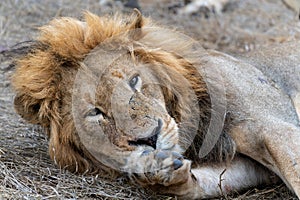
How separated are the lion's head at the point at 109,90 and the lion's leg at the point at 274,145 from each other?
25 centimetres

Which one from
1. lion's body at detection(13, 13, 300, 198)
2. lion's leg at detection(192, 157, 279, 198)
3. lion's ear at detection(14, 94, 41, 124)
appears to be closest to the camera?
lion's body at detection(13, 13, 300, 198)

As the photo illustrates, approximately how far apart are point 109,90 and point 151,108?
0.81 feet

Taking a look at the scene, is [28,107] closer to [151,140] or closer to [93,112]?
[93,112]

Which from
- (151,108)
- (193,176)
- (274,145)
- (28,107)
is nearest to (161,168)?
(151,108)

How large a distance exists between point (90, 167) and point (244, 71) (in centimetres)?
107

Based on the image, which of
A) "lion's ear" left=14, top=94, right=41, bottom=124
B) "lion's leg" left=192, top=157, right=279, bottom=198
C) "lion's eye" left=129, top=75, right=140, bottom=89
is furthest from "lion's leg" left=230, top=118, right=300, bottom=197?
"lion's ear" left=14, top=94, right=41, bottom=124

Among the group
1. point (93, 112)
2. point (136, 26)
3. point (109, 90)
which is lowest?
point (93, 112)

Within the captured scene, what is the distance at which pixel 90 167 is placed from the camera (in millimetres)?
3434

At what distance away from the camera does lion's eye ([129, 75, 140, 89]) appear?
323 cm

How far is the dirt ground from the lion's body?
0.13 m

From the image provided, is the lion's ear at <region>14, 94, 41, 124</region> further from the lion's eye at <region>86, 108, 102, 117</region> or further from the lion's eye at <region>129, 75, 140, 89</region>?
A: the lion's eye at <region>129, 75, 140, 89</region>

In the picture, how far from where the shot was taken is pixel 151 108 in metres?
3.10

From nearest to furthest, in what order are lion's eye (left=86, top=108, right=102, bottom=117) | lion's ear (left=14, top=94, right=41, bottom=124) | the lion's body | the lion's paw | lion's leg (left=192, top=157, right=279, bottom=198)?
the lion's paw → the lion's body → lion's eye (left=86, top=108, right=102, bottom=117) → lion's leg (left=192, top=157, right=279, bottom=198) → lion's ear (left=14, top=94, right=41, bottom=124)

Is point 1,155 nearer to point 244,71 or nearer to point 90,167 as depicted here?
point 90,167
